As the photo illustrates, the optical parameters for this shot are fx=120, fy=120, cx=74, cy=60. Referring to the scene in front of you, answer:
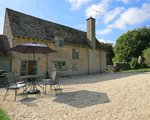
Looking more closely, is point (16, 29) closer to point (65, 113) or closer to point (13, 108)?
point (13, 108)

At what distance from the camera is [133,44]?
120 feet

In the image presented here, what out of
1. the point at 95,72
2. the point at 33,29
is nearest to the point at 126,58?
the point at 95,72

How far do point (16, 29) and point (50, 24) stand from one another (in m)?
6.02

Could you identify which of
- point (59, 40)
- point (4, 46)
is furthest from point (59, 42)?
point (4, 46)

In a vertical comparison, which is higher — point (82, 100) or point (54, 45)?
point (54, 45)

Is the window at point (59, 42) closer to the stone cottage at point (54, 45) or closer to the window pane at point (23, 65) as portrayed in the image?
the stone cottage at point (54, 45)

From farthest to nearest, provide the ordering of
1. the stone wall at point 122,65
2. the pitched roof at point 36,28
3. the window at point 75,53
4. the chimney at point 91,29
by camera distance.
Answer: the stone wall at point 122,65 → the chimney at point 91,29 → the window at point 75,53 → the pitched roof at point 36,28

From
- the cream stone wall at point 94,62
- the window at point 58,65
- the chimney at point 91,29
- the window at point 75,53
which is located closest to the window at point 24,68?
the window at point 58,65

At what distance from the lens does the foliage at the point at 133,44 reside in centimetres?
3625

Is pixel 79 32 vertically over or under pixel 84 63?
over

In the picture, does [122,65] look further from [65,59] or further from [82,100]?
[82,100]

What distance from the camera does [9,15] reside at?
539 inches

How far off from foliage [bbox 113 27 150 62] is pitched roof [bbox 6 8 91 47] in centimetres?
2195

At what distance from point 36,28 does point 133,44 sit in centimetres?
3142
